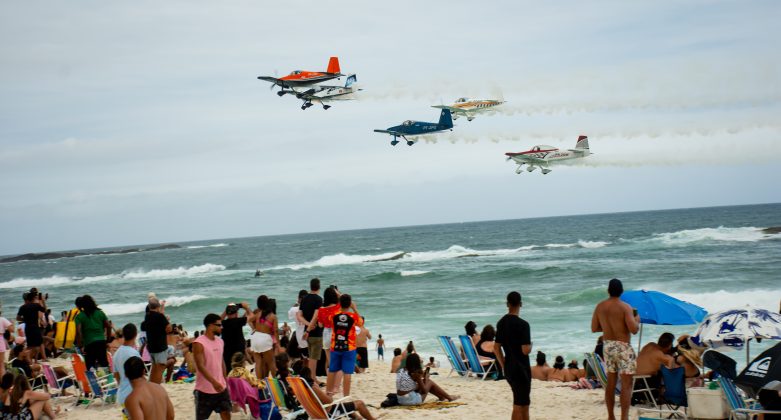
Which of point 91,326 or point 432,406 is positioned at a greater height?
point 91,326

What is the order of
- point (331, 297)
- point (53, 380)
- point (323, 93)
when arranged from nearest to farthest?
1. point (331, 297)
2. point (53, 380)
3. point (323, 93)

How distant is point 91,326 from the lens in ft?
37.8

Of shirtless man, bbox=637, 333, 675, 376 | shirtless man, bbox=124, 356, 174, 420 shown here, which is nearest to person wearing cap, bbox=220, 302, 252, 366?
shirtless man, bbox=124, 356, 174, 420

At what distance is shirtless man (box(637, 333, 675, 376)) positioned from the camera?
Answer: 945 centimetres

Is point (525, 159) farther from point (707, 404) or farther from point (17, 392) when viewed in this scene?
point (17, 392)

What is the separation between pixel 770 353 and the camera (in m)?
7.98

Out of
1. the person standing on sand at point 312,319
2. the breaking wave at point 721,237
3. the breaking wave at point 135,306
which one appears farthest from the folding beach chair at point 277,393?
the breaking wave at point 721,237

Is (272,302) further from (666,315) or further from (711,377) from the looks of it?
(711,377)

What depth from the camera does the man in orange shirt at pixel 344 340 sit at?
383 inches

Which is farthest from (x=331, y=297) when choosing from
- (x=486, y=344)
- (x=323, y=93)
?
(x=323, y=93)

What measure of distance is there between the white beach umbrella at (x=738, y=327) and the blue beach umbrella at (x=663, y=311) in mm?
535

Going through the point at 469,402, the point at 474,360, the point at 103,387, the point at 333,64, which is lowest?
the point at 469,402

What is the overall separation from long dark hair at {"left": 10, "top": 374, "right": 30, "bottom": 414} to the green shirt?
1.65m

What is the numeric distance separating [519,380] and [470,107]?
25.8 meters
